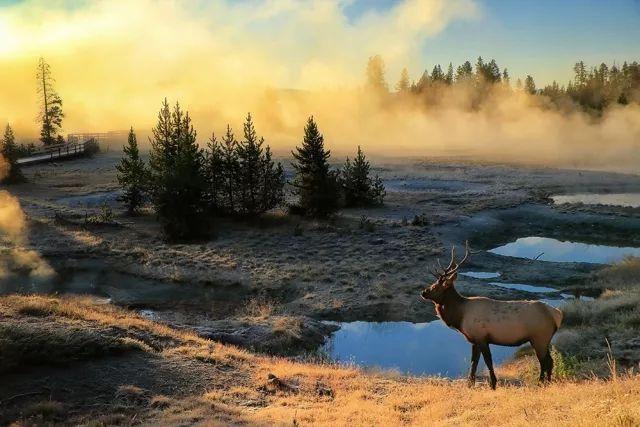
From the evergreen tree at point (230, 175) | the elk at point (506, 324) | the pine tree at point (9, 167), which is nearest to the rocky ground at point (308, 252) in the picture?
the evergreen tree at point (230, 175)

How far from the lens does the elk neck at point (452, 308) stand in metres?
14.8

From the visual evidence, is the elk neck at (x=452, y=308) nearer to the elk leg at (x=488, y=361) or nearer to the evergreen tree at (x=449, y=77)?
the elk leg at (x=488, y=361)

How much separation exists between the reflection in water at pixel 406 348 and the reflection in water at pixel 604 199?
31.0m

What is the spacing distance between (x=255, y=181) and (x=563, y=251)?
21.1 metres

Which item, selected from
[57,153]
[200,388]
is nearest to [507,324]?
[200,388]

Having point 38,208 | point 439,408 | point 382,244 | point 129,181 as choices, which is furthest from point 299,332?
point 38,208

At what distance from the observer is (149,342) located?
1695 centimetres

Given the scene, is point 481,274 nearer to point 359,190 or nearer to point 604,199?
point 359,190

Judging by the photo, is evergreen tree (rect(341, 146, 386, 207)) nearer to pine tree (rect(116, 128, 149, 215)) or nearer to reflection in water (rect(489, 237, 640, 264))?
reflection in water (rect(489, 237, 640, 264))

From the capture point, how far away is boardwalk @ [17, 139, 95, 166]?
69.1 meters

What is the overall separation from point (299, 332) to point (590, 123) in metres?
109

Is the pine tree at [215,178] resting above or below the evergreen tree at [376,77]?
below

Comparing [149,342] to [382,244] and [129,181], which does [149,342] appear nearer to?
[382,244]

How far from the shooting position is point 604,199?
51656 mm
